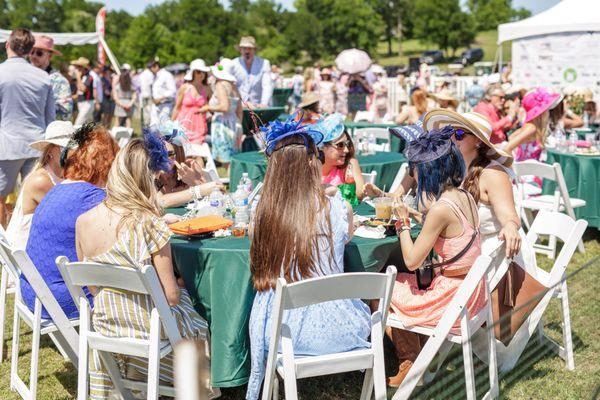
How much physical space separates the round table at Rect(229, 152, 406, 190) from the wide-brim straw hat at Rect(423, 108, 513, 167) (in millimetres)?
2004

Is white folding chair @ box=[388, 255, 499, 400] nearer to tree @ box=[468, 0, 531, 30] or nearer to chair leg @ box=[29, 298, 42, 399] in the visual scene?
chair leg @ box=[29, 298, 42, 399]

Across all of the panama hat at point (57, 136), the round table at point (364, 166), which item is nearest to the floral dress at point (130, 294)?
the panama hat at point (57, 136)

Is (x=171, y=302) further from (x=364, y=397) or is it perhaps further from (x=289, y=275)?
(x=364, y=397)

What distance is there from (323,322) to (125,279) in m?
0.86

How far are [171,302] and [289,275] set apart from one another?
557 millimetres

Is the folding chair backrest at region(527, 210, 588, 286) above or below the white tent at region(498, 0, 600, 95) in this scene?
below

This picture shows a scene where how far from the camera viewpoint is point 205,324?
338 cm

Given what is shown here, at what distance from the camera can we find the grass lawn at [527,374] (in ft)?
10.9

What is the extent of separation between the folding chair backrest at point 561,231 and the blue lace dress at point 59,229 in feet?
7.89

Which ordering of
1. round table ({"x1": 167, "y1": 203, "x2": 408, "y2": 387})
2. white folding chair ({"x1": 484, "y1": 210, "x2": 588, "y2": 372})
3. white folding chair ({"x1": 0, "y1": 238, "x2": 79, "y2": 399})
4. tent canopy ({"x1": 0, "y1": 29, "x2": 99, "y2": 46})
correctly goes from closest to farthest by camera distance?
white folding chair ({"x1": 0, "y1": 238, "x2": 79, "y2": 399}) → round table ({"x1": 167, "y1": 203, "x2": 408, "y2": 387}) → white folding chair ({"x1": 484, "y1": 210, "x2": 588, "y2": 372}) → tent canopy ({"x1": 0, "y1": 29, "x2": 99, "y2": 46})

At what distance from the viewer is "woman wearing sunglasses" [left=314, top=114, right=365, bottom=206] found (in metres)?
4.68

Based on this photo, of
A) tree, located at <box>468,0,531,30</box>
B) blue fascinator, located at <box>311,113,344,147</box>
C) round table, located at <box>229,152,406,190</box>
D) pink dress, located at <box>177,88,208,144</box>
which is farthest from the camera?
tree, located at <box>468,0,531,30</box>

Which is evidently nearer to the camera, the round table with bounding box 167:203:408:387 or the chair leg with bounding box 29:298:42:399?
the round table with bounding box 167:203:408:387

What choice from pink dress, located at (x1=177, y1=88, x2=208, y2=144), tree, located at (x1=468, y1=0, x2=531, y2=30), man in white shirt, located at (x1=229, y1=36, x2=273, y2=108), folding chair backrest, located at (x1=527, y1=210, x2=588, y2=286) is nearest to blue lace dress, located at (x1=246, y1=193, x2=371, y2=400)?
folding chair backrest, located at (x1=527, y1=210, x2=588, y2=286)
